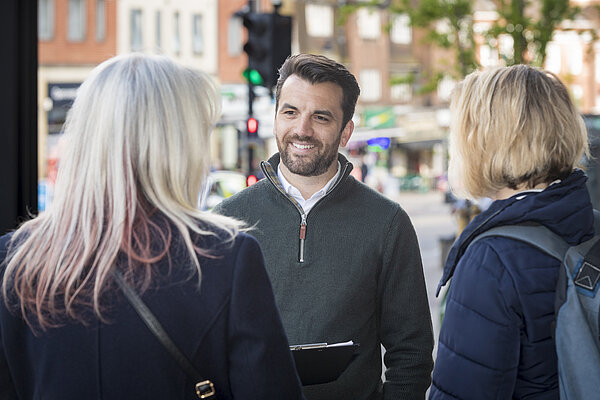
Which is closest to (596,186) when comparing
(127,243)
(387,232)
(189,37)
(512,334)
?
(387,232)

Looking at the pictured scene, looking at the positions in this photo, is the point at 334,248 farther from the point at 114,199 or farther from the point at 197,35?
the point at 197,35

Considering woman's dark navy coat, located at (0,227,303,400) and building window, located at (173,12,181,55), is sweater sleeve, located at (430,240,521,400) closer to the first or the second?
woman's dark navy coat, located at (0,227,303,400)

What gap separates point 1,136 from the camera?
298cm

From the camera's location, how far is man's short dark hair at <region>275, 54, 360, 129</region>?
2.55 meters

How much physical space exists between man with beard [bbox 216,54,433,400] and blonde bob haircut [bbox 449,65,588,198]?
54 cm

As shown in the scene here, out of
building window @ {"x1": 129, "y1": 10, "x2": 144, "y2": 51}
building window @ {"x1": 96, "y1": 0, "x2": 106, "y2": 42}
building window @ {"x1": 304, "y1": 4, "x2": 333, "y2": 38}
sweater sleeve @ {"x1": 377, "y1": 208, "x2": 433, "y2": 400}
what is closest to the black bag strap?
sweater sleeve @ {"x1": 377, "y1": 208, "x2": 433, "y2": 400}

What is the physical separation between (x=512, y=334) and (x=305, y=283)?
2.71ft

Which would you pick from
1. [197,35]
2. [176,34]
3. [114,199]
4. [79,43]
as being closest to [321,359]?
[114,199]

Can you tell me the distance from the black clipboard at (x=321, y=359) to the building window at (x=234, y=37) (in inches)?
1139

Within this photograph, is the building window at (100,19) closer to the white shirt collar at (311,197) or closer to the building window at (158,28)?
the building window at (158,28)

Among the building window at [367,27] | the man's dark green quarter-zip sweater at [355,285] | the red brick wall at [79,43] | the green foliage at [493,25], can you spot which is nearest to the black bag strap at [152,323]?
the man's dark green quarter-zip sweater at [355,285]

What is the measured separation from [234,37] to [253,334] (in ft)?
96.8

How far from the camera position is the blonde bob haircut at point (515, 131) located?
1.92m

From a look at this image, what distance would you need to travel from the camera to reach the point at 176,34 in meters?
28.8
